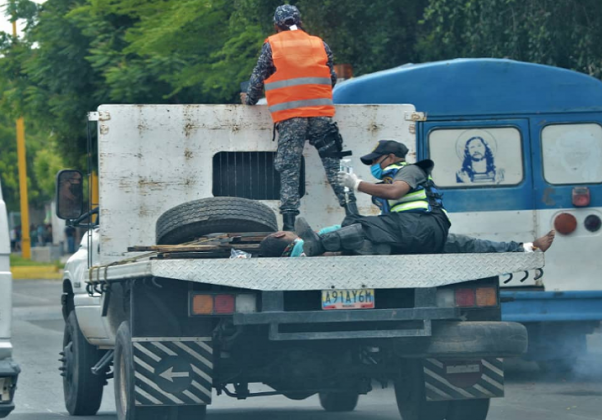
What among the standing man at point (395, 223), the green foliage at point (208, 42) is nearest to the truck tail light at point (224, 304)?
the standing man at point (395, 223)

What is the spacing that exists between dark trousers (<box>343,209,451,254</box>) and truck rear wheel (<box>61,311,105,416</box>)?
9.80 ft

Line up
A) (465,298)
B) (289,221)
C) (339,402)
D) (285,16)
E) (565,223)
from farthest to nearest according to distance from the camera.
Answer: (565,223) < (339,402) < (285,16) < (289,221) < (465,298)

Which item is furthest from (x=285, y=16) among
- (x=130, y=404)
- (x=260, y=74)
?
(x=130, y=404)

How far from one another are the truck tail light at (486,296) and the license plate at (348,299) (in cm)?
70

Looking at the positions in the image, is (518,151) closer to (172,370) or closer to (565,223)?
(565,223)

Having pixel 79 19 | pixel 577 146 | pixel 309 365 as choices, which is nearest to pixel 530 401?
pixel 577 146

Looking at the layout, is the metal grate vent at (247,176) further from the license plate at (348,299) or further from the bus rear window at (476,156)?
the license plate at (348,299)

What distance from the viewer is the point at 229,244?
290 inches

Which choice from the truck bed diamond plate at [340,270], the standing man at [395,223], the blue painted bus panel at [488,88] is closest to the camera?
the truck bed diamond plate at [340,270]

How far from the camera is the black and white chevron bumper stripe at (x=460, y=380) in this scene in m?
7.42

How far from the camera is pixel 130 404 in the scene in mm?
7191

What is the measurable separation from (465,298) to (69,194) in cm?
343

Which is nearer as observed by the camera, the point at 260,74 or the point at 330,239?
the point at 330,239

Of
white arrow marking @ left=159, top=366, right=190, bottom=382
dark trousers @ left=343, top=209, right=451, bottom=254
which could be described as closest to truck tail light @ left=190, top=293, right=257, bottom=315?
white arrow marking @ left=159, top=366, right=190, bottom=382
